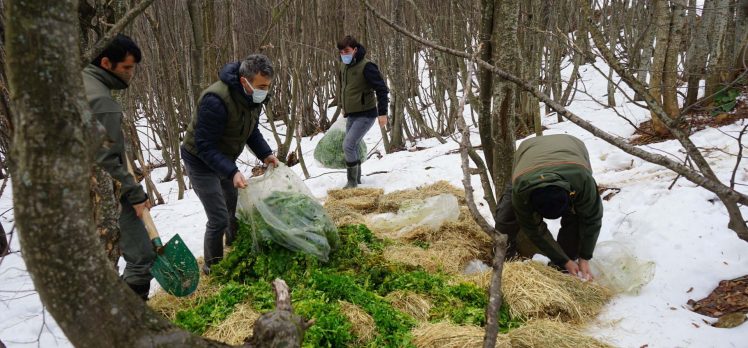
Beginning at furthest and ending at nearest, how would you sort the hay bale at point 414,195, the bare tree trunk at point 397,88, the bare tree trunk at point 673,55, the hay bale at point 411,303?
the bare tree trunk at point 397,88, the bare tree trunk at point 673,55, the hay bale at point 414,195, the hay bale at point 411,303

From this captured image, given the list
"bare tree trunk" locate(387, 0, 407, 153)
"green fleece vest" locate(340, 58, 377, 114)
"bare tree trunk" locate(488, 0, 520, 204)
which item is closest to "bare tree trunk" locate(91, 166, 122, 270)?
"bare tree trunk" locate(488, 0, 520, 204)

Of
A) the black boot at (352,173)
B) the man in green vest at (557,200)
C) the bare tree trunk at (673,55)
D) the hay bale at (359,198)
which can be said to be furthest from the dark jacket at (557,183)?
the black boot at (352,173)

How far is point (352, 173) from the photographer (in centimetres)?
589

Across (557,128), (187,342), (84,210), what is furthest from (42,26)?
(557,128)

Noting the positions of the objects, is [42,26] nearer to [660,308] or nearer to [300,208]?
[300,208]

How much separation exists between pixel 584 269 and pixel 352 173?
123 inches

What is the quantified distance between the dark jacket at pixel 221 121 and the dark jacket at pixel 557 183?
6.01 feet

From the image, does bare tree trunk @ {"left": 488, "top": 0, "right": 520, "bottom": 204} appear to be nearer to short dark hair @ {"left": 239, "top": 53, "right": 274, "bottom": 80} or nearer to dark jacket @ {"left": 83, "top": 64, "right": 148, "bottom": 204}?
short dark hair @ {"left": 239, "top": 53, "right": 274, "bottom": 80}

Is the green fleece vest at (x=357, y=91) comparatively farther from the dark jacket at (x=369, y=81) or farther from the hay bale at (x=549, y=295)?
the hay bale at (x=549, y=295)

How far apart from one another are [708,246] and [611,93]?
647 cm

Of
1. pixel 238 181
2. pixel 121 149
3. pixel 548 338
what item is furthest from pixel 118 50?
pixel 548 338

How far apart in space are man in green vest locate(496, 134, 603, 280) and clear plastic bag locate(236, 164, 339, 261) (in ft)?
4.21

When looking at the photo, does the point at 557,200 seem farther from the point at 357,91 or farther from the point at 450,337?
the point at 357,91

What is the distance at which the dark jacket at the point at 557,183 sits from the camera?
9.64 feet
